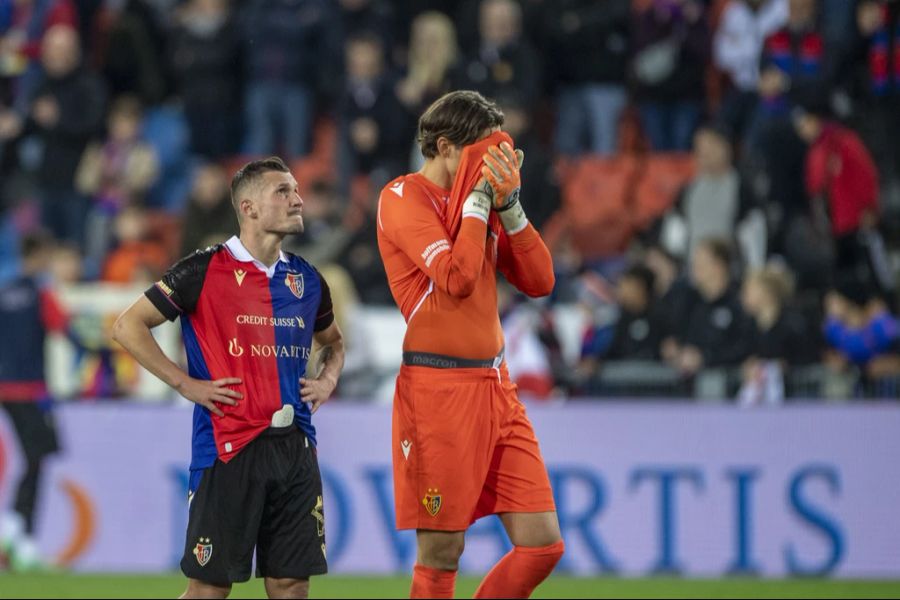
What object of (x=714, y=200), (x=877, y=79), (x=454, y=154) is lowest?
(x=454, y=154)

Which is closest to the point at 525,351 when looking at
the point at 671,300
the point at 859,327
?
the point at 671,300

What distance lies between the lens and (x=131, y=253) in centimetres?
1452

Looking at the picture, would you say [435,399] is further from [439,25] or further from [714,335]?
[439,25]

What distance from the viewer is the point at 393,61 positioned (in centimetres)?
1544

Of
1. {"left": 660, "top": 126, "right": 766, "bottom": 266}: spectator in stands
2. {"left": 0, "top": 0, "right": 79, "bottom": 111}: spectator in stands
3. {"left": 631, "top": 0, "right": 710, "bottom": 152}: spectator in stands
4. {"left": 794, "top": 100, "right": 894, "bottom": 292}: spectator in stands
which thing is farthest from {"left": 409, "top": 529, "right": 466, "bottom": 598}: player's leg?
{"left": 0, "top": 0, "right": 79, "bottom": 111}: spectator in stands

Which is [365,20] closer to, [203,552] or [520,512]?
[520,512]

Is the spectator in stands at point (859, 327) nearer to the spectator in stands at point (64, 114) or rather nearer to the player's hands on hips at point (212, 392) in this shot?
the player's hands on hips at point (212, 392)

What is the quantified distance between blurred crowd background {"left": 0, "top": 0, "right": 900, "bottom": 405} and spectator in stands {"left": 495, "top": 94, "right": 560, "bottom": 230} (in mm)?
21

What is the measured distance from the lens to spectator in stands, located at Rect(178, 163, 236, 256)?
14.2 meters

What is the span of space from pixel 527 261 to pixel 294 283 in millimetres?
986

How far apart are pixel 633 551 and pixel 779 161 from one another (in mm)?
4536

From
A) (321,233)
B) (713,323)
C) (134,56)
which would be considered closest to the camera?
(713,323)

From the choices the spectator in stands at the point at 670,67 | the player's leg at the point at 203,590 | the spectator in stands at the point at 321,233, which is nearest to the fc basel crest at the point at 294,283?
the player's leg at the point at 203,590

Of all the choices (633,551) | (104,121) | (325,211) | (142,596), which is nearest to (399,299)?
(142,596)
